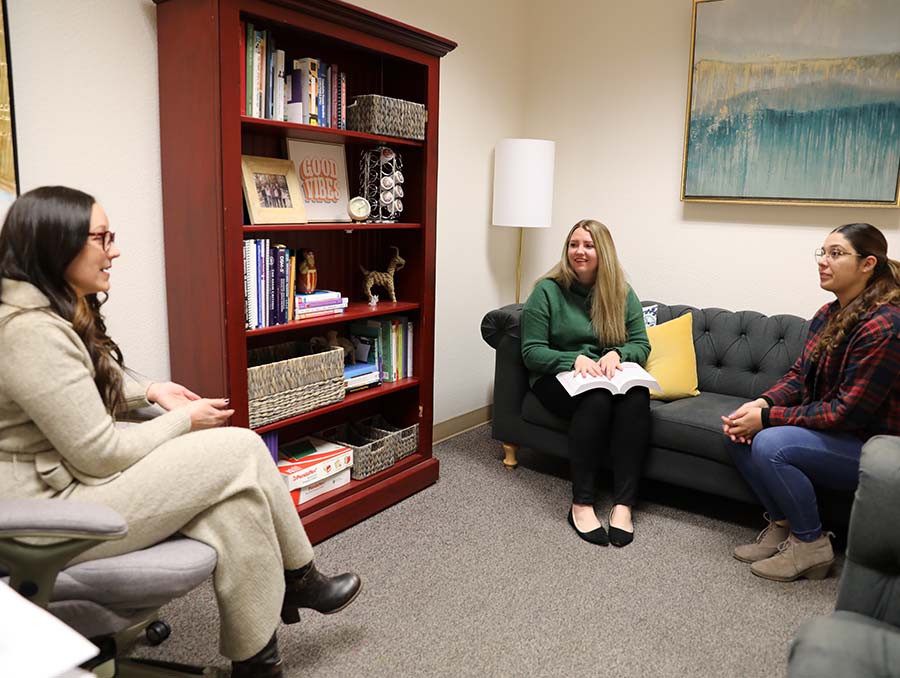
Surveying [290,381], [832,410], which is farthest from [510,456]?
[832,410]

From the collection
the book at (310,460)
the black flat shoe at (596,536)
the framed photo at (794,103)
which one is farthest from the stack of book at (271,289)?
the framed photo at (794,103)

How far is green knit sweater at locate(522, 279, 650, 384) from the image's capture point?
2.96m

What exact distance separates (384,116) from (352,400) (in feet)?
3.40

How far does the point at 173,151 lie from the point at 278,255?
44cm

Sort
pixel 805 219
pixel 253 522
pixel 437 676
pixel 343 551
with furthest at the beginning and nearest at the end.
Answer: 1. pixel 805 219
2. pixel 343 551
3. pixel 437 676
4. pixel 253 522

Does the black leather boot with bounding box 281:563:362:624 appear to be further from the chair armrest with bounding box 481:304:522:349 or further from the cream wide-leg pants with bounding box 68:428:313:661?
the chair armrest with bounding box 481:304:522:349

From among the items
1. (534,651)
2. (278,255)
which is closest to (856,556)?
(534,651)

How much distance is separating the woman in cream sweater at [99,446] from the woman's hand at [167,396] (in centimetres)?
19

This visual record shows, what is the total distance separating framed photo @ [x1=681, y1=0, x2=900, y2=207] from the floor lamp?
0.66 meters

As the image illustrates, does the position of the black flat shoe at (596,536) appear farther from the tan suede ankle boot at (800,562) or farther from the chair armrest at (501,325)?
the chair armrest at (501,325)

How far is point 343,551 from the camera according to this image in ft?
8.28

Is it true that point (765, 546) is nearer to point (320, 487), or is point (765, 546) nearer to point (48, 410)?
point (320, 487)

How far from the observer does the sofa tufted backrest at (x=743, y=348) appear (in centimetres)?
304

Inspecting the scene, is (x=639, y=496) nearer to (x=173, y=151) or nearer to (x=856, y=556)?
(x=856, y=556)
